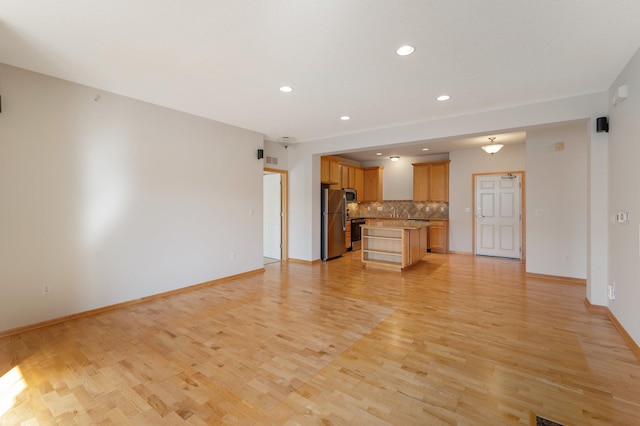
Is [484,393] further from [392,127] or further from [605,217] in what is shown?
[392,127]

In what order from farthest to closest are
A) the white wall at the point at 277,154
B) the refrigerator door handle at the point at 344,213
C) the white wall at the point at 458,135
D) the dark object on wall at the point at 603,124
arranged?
the refrigerator door handle at the point at 344,213
the white wall at the point at 277,154
the white wall at the point at 458,135
the dark object on wall at the point at 603,124

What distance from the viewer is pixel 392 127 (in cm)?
513

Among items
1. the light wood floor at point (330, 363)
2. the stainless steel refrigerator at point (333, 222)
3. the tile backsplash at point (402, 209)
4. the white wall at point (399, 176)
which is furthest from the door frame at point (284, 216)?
the white wall at point (399, 176)

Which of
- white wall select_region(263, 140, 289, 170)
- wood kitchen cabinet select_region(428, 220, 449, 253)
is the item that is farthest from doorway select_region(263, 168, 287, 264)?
wood kitchen cabinet select_region(428, 220, 449, 253)

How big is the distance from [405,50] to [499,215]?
613cm

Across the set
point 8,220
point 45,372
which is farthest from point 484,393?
point 8,220

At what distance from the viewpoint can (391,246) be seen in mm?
5965

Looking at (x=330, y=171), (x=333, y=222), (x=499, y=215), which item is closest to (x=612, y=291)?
(x=499, y=215)

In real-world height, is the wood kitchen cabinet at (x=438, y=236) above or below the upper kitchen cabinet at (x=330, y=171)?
below

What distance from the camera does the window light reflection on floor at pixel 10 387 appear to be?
1.92 metres

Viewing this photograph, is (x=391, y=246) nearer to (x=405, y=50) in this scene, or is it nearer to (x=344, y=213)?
(x=344, y=213)

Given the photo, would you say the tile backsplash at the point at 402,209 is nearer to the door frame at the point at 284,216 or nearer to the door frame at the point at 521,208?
the door frame at the point at 521,208

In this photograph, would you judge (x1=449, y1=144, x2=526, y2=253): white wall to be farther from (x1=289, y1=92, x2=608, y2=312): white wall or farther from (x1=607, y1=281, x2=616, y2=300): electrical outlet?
(x1=607, y1=281, x2=616, y2=300): electrical outlet

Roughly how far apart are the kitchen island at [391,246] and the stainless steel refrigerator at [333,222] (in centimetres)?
103
